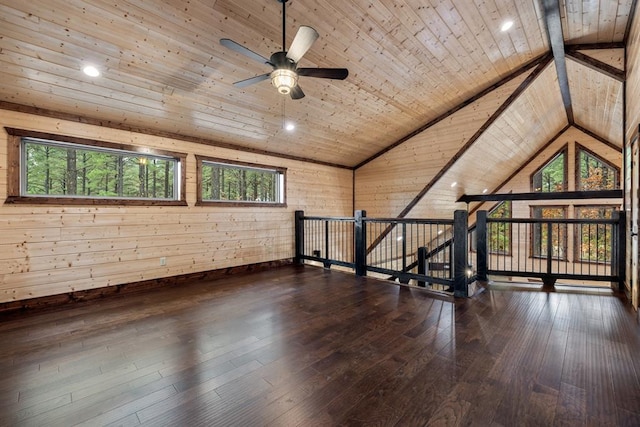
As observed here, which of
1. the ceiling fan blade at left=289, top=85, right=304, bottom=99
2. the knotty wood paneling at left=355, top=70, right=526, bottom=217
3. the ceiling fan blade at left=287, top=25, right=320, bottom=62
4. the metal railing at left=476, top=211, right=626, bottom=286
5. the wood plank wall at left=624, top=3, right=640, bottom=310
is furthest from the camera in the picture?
the knotty wood paneling at left=355, top=70, right=526, bottom=217

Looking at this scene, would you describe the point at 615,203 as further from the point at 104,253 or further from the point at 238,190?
the point at 104,253

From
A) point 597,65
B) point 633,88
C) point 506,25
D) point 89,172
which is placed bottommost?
point 89,172

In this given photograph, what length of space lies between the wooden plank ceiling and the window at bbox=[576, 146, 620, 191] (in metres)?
3.57

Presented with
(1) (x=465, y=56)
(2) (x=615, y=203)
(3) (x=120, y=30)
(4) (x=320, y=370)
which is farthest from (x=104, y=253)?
(2) (x=615, y=203)

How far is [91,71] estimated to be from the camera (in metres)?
3.05

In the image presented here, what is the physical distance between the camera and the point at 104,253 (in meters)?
3.84

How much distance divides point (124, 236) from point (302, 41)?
11.6ft

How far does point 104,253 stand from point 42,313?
0.89m

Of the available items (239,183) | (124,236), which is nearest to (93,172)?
(124,236)

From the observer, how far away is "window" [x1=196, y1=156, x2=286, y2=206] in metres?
5.00

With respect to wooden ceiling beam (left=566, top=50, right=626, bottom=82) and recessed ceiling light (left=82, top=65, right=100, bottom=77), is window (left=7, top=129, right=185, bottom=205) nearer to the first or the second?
recessed ceiling light (left=82, top=65, right=100, bottom=77)

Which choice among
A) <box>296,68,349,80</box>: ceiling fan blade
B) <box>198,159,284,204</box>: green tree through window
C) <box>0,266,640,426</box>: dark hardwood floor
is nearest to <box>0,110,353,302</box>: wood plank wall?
<box>198,159,284,204</box>: green tree through window

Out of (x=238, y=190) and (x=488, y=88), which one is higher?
(x=488, y=88)

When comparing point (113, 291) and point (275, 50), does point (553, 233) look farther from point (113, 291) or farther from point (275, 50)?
point (113, 291)
